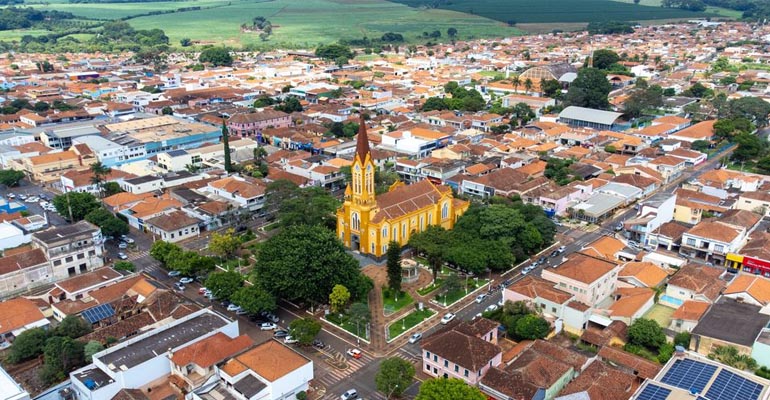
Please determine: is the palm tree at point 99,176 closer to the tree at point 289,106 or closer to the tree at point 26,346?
the tree at point 26,346

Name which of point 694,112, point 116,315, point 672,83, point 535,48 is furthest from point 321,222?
point 535,48

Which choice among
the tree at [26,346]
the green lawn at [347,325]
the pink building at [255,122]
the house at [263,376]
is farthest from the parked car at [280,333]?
the pink building at [255,122]

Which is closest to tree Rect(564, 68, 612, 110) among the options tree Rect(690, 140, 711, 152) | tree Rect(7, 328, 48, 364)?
tree Rect(690, 140, 711, 152)

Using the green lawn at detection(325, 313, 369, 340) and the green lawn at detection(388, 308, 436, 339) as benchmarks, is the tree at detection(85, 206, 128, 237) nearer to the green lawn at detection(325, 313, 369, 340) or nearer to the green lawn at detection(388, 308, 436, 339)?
the green lawn at detection(325, 313, 369, 340)

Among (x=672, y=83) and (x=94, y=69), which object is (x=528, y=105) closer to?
(x=672, y=83)

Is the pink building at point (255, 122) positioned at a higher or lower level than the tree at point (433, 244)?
higher

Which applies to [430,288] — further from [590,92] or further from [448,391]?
[590,92]

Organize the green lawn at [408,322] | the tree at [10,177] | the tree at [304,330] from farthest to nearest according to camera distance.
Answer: the tree at [10,177]
the green lawn at [408,322]
the tree at [304,330]

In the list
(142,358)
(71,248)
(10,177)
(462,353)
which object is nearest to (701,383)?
(462,353)
